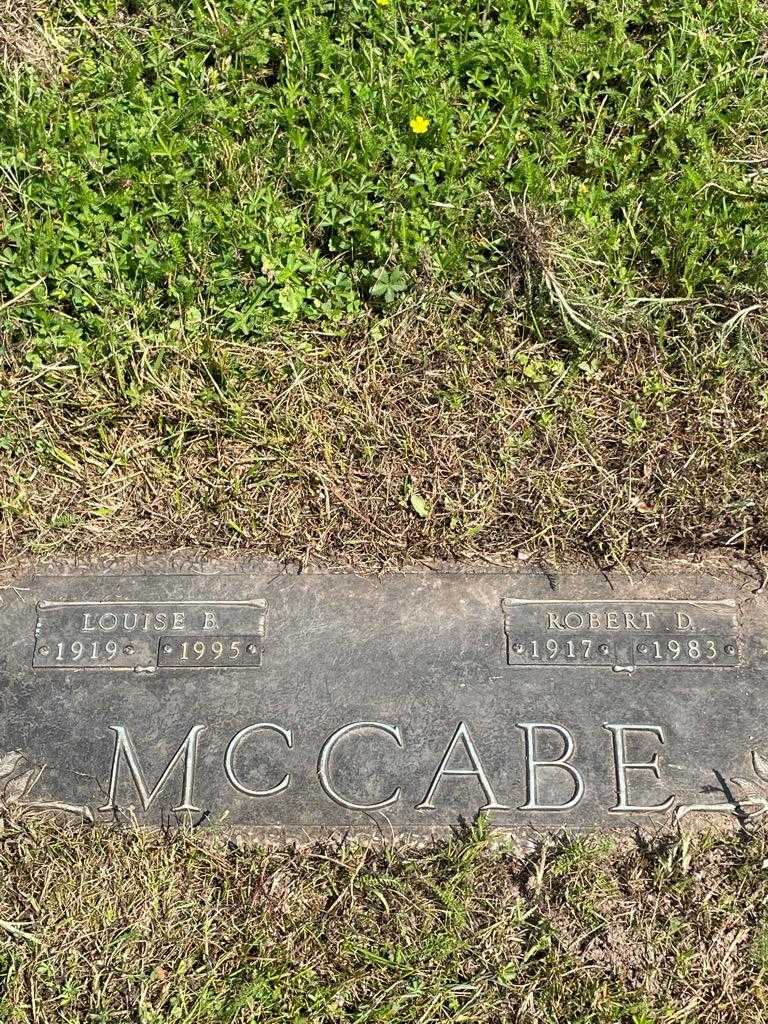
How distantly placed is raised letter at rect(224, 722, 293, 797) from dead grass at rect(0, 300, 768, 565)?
18.1 inches

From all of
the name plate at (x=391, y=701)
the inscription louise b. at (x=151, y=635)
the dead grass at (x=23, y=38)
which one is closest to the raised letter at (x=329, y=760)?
the name plate at (x=391, y=701)

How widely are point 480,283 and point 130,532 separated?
47.2 inches

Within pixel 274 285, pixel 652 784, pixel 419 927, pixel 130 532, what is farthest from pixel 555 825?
pixel 274 285

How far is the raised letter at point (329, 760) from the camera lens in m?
2.20

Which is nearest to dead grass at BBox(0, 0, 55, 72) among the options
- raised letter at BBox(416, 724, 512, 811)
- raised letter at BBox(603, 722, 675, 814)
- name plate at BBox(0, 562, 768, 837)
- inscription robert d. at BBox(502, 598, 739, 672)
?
name plate at BBox(0, 562, 768, 837)

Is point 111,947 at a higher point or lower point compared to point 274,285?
lower

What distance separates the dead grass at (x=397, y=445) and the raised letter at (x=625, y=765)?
1.46 ft

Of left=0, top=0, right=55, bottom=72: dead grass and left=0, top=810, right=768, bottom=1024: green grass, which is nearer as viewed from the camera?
left=0, top=810, right=768, bottom=1024: green grass

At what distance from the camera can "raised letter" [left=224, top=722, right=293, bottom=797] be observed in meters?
2.21

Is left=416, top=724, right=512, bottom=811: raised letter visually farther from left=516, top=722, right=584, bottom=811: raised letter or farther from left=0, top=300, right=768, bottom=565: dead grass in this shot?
left=0, top=300, right=768, bottom=565: dead grass

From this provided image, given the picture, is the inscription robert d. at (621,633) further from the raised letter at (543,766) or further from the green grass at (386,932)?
the green grass at (386,932)

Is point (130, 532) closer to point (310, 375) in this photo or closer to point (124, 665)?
point (124, 665)

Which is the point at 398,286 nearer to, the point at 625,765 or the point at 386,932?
the point at 625,765

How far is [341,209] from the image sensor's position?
2.67 metres
